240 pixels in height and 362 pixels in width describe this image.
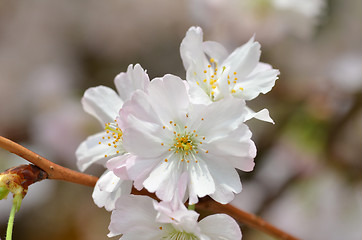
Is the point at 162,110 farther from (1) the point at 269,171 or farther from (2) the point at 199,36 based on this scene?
(1) the point at 269,171

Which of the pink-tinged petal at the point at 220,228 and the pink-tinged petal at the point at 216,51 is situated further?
the pink-tinged petal at the point at 216,51

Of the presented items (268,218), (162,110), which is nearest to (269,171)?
(268,218)

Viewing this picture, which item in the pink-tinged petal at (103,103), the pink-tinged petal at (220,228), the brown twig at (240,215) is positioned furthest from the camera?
the pink-tinged petal at (103,103)

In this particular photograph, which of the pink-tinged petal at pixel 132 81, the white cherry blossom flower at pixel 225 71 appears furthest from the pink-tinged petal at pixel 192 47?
the pink-tinged petal at pixel 132 81

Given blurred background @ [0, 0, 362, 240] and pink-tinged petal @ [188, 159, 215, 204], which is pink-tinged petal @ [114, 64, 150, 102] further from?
blurred background @ [0, 0, 362, 240]

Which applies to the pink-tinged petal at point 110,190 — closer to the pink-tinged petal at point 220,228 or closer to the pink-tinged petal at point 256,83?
the pink-tinged petal at point 220,228

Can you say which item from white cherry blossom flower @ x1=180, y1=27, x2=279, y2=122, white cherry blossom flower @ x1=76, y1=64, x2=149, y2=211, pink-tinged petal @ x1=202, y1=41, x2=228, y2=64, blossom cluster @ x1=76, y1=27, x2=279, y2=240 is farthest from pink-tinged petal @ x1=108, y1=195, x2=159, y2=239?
pink-tinged petal @ x1=202, y1=41, x2=228, y2=64

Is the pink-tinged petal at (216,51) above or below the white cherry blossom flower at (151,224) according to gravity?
above
